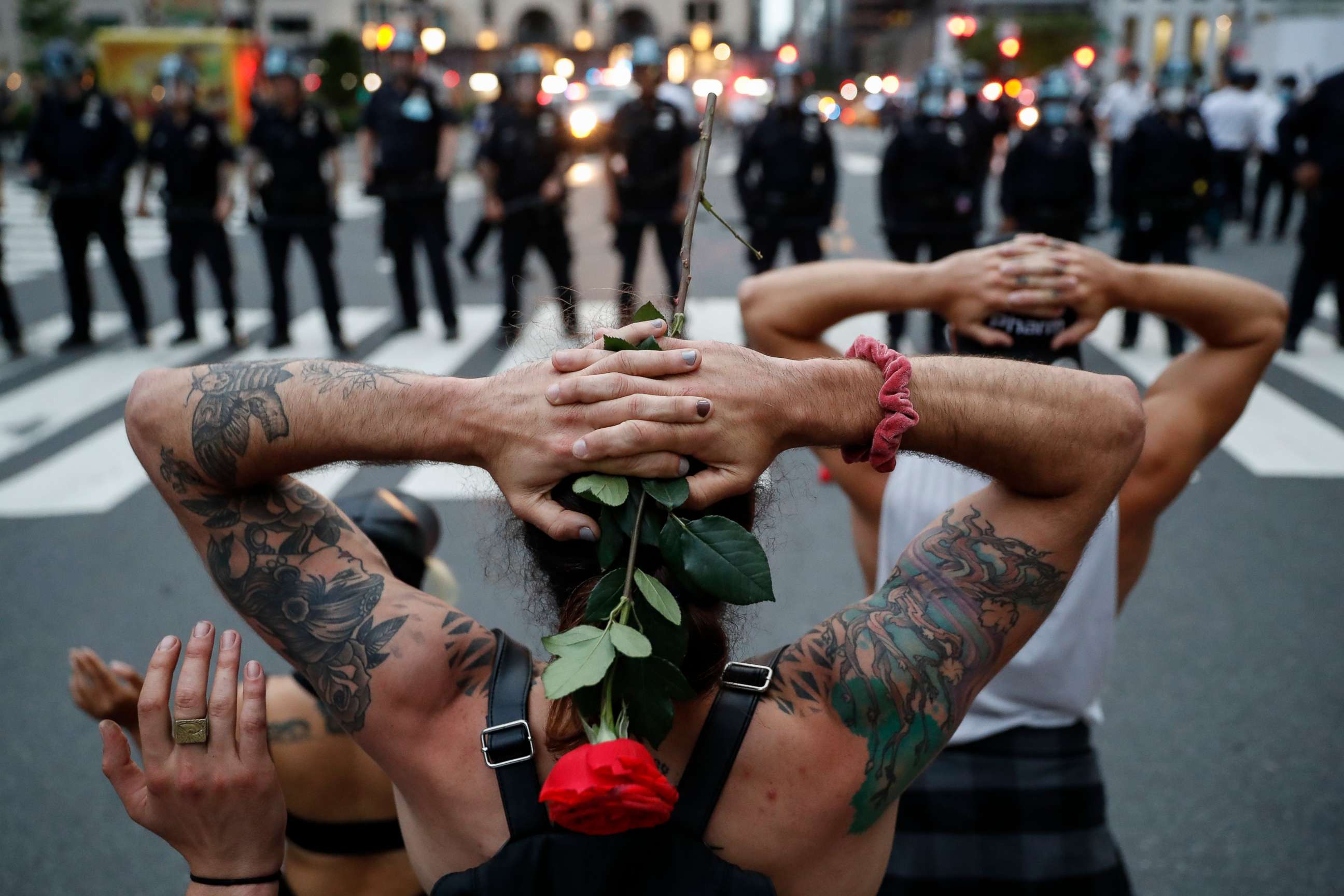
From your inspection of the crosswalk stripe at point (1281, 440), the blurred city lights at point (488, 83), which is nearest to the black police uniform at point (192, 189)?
the blurred city lights at point (488, 83)

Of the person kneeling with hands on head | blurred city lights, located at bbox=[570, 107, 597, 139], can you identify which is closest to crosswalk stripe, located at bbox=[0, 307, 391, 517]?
the person kneeling with hands on head

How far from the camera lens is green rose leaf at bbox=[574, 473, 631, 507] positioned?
1122 millimetres

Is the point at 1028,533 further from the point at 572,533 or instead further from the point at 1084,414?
the point at 572,533

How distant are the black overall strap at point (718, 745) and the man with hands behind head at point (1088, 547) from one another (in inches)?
28.7

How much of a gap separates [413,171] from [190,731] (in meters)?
7.77

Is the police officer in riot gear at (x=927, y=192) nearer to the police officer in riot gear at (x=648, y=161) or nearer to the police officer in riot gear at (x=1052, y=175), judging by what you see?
the police officer in riot gear at (x=1052, y=175)

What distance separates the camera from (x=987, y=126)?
1180 cm

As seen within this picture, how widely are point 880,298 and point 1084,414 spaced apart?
3.02 ft

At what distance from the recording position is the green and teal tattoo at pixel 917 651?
4.24ft

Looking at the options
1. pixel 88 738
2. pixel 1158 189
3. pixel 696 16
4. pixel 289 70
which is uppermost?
pixel 696 16

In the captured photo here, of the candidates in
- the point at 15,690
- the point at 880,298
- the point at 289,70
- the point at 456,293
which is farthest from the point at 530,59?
the point at 880,298

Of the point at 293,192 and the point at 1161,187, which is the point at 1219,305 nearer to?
the point at 1161,187

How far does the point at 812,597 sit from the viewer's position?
448 centimetres

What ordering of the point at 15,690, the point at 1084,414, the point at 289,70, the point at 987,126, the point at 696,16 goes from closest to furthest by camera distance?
the point at 1084,414
the point at 15,690
the point at 289,70
the point at 987,126
the point at 696,16
